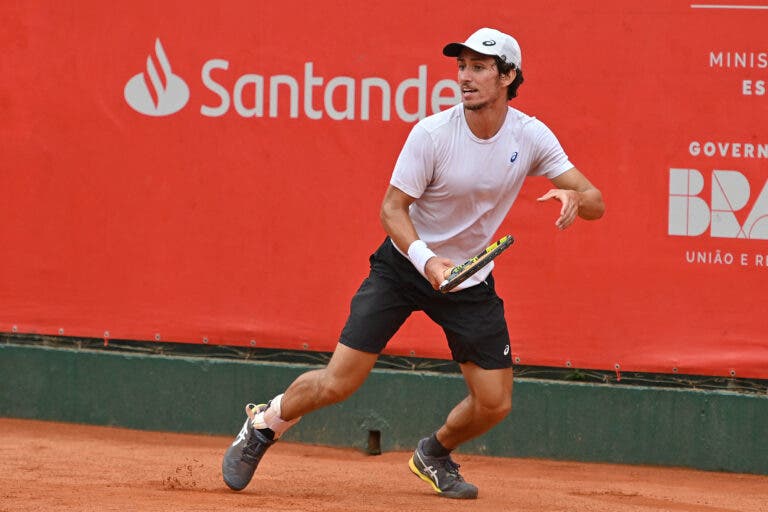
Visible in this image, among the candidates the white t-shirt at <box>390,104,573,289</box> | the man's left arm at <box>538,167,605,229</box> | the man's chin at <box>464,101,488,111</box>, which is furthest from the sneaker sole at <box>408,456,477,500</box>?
the man's chin at <box>464,101,488,111</box>

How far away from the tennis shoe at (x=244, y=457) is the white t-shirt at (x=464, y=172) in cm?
110

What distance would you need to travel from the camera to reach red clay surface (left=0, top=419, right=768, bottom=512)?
19.2ft

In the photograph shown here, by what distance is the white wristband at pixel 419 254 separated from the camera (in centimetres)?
531

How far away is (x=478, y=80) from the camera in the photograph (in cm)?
557

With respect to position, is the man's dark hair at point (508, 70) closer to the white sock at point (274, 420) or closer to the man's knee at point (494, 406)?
the man's knee at point (494, 406)

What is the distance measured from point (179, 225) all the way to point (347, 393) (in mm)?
2161

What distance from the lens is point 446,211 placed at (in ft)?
18.6

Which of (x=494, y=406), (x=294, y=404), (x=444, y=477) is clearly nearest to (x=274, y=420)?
(x=294, y=404)

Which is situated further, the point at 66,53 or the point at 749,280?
the point at 66,53

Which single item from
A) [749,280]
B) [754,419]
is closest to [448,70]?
[749,280]

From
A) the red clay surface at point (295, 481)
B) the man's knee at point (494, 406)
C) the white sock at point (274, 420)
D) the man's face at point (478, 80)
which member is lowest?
the red clay surface at point (295, 481)

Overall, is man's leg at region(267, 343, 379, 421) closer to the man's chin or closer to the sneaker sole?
the sneaker sole

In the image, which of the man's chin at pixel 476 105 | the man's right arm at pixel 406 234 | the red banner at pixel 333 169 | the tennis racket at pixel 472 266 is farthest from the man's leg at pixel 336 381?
the red banner at pixel 333 169

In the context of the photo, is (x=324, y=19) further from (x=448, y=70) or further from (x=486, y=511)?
(x=486, y=511)
